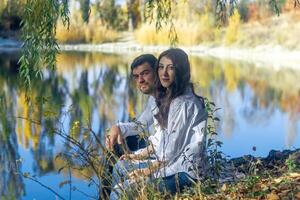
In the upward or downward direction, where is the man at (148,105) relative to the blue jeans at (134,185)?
upward

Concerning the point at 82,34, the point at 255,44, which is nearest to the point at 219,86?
the point at 255,44

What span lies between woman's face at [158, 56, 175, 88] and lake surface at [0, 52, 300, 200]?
337 millimetres

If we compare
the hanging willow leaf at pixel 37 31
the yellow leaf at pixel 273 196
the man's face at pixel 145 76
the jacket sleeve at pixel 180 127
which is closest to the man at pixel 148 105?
the man's face at pixel 145 76

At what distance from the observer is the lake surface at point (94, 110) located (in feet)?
14.0

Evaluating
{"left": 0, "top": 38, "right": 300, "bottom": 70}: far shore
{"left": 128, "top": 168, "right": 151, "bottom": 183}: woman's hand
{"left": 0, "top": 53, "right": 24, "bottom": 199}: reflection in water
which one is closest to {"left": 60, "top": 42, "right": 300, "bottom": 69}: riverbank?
{"left": 0, "top": 38, "right": 300, "bottom": 70}: far shore

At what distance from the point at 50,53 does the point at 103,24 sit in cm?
1810

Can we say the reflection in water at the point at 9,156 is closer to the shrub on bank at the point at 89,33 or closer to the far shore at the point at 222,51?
the far shore at the point at 222,51

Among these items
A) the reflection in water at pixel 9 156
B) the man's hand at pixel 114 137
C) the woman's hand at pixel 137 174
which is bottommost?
the reflection in water at pixel 9 156

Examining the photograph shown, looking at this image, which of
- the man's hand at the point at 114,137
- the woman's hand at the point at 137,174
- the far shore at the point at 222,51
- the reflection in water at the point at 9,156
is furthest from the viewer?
the far shore at the point at 222,51

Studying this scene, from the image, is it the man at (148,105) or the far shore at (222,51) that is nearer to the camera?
the man at (148,105)

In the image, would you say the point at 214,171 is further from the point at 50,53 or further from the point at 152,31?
the point at 152,31

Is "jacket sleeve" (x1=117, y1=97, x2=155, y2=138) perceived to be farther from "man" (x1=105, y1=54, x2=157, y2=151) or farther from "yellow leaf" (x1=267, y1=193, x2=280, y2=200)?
"yellow leaf" (x1=267, y1=193, x2=280, y2=200)

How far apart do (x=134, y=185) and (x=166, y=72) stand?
18.6 inches

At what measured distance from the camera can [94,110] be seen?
8.02 metres
